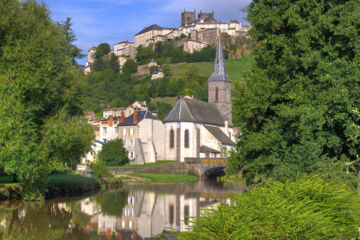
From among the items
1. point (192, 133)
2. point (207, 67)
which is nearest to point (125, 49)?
point (207, 67)

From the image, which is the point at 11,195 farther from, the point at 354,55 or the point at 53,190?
the point at 354,55

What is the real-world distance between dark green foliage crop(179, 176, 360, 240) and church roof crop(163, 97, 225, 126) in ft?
200

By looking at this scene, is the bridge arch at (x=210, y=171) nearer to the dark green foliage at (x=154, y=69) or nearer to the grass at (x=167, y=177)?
the grass at (x=167, y=177)

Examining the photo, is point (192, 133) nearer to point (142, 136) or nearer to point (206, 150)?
point (206, 150)

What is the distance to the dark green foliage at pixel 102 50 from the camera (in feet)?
621

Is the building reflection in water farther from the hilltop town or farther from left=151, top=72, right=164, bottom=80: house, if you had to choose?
the hilltop town

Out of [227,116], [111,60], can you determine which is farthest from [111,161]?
[111,60]

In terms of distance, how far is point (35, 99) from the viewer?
2219cm

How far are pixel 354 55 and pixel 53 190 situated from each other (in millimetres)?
20506

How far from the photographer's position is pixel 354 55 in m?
15.1

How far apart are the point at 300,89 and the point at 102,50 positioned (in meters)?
181

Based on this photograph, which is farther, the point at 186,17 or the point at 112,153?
the point at 186,17

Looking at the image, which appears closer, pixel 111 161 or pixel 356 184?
pixel 356 184

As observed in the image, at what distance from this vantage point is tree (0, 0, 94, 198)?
798 inches
